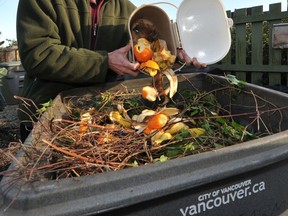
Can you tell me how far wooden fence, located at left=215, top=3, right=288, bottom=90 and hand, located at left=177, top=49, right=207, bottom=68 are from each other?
9.67 feet

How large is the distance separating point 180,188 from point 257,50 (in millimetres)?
4567

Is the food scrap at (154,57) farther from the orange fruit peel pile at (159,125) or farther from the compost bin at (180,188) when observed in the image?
the compost bin at (180,188)

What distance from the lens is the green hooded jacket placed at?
2.00 meters

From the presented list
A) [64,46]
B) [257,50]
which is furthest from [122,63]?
[257,50]

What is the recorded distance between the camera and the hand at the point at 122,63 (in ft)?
6.35

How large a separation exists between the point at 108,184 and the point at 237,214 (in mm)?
451

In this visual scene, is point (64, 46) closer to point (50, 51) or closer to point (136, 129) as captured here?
point (50, 51)

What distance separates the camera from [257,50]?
17.2 feet

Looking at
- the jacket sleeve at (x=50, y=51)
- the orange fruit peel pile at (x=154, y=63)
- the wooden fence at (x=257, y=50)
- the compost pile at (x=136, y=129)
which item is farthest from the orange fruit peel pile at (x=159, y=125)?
the wooden fence at (x=257, y=50)

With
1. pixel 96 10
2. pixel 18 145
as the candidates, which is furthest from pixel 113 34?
pixel 18 145

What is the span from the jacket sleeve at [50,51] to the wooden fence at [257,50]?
3304mm

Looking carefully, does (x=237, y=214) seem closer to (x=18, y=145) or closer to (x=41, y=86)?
(x=18, y=145)

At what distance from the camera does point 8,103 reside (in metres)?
7.93

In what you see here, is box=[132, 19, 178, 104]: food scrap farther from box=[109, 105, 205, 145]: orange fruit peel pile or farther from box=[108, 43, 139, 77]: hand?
box=[109, 105, 205, 145]: orange fruit peel pile
